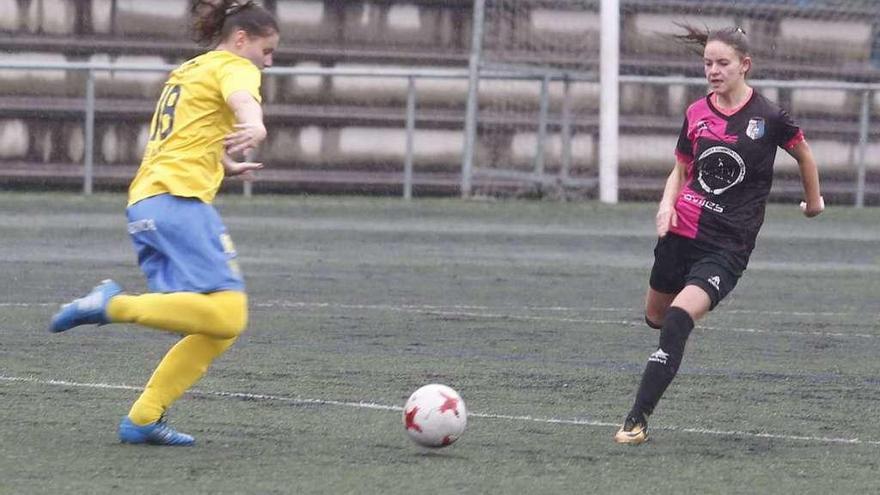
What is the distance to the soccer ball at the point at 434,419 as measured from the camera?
21.3ft

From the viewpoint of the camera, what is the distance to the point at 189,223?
6461mm

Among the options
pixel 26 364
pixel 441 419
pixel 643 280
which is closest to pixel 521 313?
pixel 643 280

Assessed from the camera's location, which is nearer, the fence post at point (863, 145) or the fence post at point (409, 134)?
the fence post at point (409, 134)

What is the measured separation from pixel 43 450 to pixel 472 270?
7986mm

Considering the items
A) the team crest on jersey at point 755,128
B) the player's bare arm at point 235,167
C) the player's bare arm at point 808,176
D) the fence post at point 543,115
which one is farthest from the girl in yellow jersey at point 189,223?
the fence post at point 543,115

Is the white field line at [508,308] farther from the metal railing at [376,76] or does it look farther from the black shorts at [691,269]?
the metal railing at [376,76]

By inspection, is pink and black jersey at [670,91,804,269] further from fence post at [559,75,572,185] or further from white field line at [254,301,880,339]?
fence post at [559,75,572,185]

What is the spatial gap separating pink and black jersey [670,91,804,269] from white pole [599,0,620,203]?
1209cm

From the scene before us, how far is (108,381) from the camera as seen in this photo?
8172 mm

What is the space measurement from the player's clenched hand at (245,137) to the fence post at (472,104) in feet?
46.1

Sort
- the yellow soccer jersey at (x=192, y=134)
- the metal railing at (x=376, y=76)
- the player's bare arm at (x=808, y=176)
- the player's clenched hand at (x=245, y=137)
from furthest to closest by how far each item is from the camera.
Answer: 1. the metal railing at (x=376, y=76)
2. the player's bare arm at (x=808, y=176)
3. the yellow soccer jersey at (x=192, y=134)
4. the player's clenched hand at (x=245, y=137)

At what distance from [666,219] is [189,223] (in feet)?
6.28

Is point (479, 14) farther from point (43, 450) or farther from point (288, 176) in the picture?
point (43, 450)

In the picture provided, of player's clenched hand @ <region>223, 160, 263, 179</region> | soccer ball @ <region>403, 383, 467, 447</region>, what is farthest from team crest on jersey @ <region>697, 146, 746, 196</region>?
player's clenched hand @ <region>223, 160, 263, 179</region>
